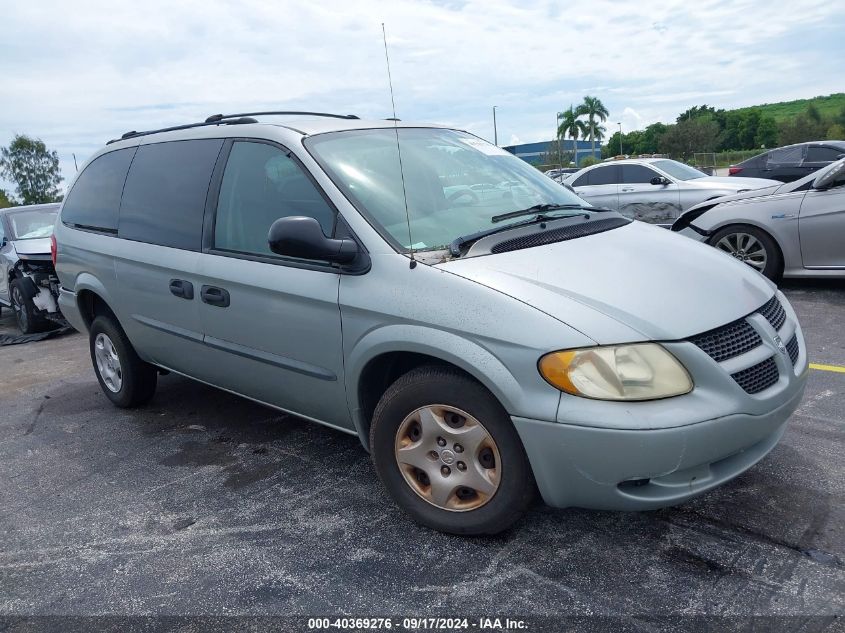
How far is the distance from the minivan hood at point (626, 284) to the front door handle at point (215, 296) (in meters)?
1.29

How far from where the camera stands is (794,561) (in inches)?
102

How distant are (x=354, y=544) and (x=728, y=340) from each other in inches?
64.9

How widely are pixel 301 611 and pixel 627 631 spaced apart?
3.60 feet

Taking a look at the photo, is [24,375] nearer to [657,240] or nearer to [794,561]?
[657,240]

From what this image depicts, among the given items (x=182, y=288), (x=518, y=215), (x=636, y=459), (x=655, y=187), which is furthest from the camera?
(x=655, y=187)

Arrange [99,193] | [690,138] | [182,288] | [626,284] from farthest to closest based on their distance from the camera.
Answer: [690,138]
[99,193]
[182,288]
[626,284]

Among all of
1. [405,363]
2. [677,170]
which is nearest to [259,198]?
[405,363]

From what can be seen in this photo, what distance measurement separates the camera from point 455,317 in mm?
2666

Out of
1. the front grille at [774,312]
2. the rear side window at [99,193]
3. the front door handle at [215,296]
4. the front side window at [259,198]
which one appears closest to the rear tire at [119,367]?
the rear side window at [99,193]

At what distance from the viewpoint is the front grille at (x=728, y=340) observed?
250 cm

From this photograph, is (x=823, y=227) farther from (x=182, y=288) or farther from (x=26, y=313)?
(x=26, y=313)

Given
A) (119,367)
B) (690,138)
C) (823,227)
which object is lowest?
(119,367)

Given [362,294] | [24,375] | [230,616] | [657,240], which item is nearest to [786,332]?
[657,240]

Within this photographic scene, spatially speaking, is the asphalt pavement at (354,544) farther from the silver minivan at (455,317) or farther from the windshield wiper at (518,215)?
the windshield wiper at (518,215)
